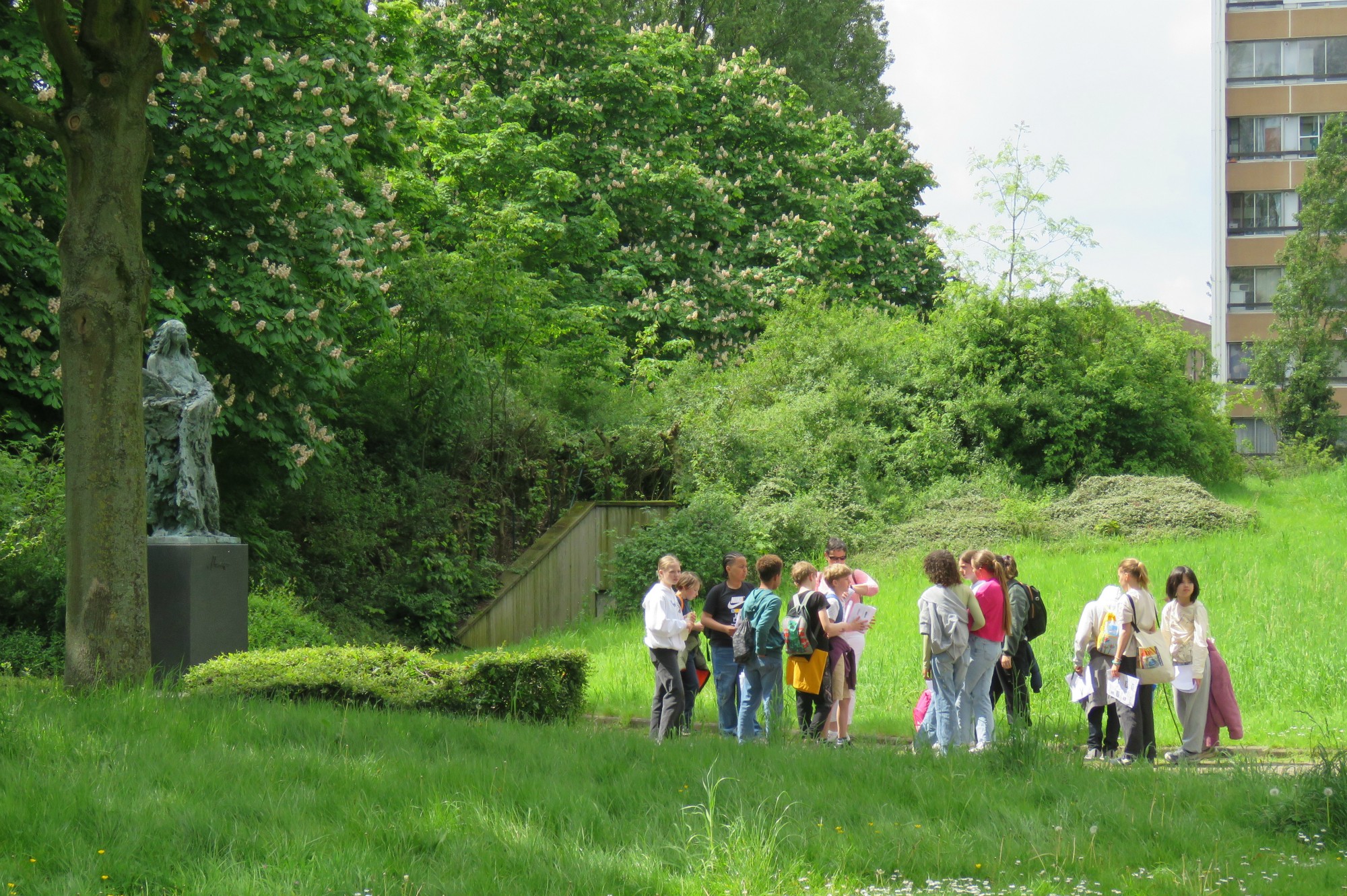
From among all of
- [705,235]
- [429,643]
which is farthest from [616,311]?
[429,643]

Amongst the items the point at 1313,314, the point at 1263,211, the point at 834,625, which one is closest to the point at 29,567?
the point at 834,625

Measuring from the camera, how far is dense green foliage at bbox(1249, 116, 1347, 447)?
42.1 metres

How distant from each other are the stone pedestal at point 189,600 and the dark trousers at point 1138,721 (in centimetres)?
763

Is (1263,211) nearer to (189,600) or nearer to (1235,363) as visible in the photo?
(1235,363)

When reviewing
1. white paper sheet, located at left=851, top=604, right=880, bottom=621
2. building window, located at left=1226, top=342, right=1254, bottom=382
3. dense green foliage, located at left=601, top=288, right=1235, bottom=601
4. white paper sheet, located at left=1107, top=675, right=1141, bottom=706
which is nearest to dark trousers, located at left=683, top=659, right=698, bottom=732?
white paper sheet, located at left=851, top=604, right=880, bottom=621

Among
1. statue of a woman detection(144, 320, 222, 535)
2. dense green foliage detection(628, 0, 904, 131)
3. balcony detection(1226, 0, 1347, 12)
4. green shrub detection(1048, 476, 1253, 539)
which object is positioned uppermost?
balcony detection(1226, 0, 1347, 12)

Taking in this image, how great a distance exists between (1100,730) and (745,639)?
3.17 m

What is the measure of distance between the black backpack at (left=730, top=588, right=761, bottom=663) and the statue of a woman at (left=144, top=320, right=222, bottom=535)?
4834 millimetres

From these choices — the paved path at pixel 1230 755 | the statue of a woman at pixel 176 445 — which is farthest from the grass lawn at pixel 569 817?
the statue of a woman at pixel 176 445

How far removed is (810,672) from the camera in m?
10.1

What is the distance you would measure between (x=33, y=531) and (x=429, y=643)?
22.7 ft

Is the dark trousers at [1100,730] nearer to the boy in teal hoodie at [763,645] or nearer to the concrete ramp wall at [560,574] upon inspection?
the boy in teal hoodie at [763,645]

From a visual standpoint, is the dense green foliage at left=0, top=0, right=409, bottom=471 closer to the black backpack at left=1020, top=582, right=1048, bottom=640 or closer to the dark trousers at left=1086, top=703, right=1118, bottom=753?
the black backpack at left=1020, top=582, right=1048, bottom=640

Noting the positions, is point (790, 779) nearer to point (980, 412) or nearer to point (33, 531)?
point (33, 531)
